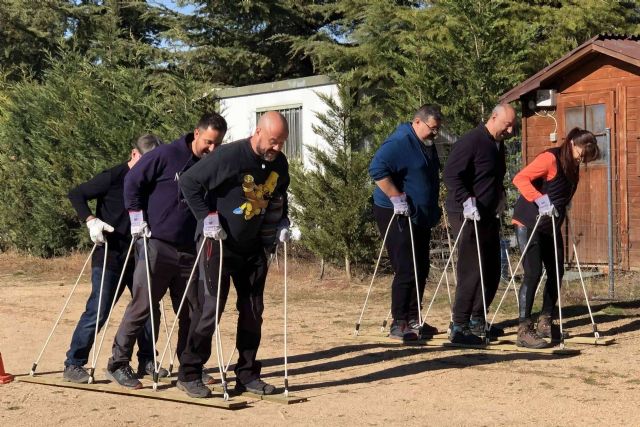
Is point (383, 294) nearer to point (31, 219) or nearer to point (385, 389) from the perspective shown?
point (385, 389)

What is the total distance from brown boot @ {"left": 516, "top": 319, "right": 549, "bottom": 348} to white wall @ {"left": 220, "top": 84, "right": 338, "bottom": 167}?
6.78 meters

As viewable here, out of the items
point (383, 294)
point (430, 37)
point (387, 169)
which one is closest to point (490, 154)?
point (387, 169)

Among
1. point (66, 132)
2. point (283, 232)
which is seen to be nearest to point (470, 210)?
point (283, 232)

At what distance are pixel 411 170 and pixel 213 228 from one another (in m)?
2.84

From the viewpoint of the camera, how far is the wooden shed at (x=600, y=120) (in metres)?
13.5

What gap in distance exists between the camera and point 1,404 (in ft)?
22.7

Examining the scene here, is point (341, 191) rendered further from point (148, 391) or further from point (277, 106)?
point (148, 391)

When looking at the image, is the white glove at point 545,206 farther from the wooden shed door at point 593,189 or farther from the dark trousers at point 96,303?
the wooden shed door at point 593,189

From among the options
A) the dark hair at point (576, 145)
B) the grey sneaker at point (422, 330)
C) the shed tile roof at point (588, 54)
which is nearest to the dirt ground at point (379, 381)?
the grey sneaker at point (422, 330)

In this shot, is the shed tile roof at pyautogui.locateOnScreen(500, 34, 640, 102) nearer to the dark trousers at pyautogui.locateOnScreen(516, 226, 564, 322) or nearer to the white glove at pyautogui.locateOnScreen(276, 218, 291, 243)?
the dark trousers at pyautogui.locateOnScreen(516, 226, 564, 322)

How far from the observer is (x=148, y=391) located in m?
7.05

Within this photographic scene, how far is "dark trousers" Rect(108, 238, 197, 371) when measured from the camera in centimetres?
712

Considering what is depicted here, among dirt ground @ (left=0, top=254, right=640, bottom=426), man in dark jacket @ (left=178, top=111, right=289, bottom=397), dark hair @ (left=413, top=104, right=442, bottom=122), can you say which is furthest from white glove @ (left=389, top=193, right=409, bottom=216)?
man in dark jacket @ (left=178, top=111, right=289, bottom=397)

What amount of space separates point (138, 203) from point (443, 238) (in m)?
7.06
